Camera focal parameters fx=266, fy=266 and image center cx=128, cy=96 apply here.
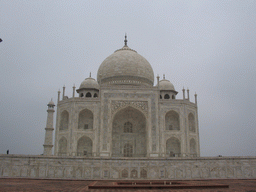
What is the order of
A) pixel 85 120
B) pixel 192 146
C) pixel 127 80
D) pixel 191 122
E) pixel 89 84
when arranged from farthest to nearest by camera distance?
pixel 89 84
pixel 127 80
pixel 191 122
pixel 192 146
pixel 85 120

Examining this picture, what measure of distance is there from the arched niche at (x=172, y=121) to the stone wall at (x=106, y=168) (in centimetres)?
686

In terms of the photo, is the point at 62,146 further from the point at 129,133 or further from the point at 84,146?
the point at 129,133

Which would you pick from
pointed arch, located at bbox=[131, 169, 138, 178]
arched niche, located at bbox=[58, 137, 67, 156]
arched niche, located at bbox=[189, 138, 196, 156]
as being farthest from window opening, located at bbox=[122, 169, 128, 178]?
arched niche, located at bbox=[189, 138, 196, 156]

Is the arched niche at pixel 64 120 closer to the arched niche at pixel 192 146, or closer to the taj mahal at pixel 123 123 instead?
the taj mahal at pixel 123 123

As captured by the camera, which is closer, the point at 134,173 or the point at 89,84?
the point at 134,173

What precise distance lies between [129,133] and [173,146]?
12.6 ft

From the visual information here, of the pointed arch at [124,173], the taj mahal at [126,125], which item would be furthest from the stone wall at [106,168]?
the taj mahal at [126,125]

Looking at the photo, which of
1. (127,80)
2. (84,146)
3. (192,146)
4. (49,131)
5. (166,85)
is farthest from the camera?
(166,85)

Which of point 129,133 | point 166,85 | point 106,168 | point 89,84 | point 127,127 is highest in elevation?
point 166,85

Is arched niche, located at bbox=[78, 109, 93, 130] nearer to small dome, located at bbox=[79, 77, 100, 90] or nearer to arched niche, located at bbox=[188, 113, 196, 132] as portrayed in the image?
small dome, located at bbox=[79, 77, 100, 90]

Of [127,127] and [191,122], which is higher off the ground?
[191,122]

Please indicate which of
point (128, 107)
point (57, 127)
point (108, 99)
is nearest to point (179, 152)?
point (128, 107)

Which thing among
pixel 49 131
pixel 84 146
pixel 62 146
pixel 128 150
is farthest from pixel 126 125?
pixel 49 131

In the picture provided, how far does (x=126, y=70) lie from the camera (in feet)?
83.6
